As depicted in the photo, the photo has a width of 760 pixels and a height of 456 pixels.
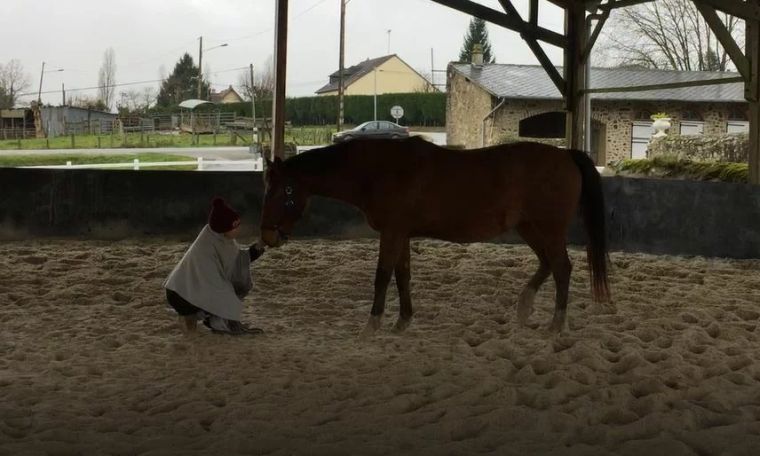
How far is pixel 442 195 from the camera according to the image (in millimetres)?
4844

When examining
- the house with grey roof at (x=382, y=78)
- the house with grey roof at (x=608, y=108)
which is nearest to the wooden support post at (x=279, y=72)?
the house with grey roof at (x=608, y=108)

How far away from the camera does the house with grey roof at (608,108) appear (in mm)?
23656

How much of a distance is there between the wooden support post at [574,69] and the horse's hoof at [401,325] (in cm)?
609

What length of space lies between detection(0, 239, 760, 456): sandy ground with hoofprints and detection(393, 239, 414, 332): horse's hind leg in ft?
0.27

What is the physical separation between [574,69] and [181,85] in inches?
1823

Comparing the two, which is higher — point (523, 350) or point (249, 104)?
point (249, 104)

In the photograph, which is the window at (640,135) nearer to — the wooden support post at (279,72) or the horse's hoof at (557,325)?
the wooden support post at (279,72)

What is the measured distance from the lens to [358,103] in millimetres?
35844

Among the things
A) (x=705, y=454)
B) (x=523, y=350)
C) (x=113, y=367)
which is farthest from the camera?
(x=523, y=350)

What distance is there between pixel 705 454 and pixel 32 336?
3.78 m

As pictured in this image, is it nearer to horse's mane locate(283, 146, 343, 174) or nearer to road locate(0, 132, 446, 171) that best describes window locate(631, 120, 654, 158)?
road locate(0, 132, 446, 171)

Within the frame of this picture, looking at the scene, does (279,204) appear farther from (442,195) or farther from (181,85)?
(181,85)

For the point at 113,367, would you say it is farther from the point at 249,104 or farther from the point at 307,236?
the point at 249,104

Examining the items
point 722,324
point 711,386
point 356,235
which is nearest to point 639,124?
point 356,235
